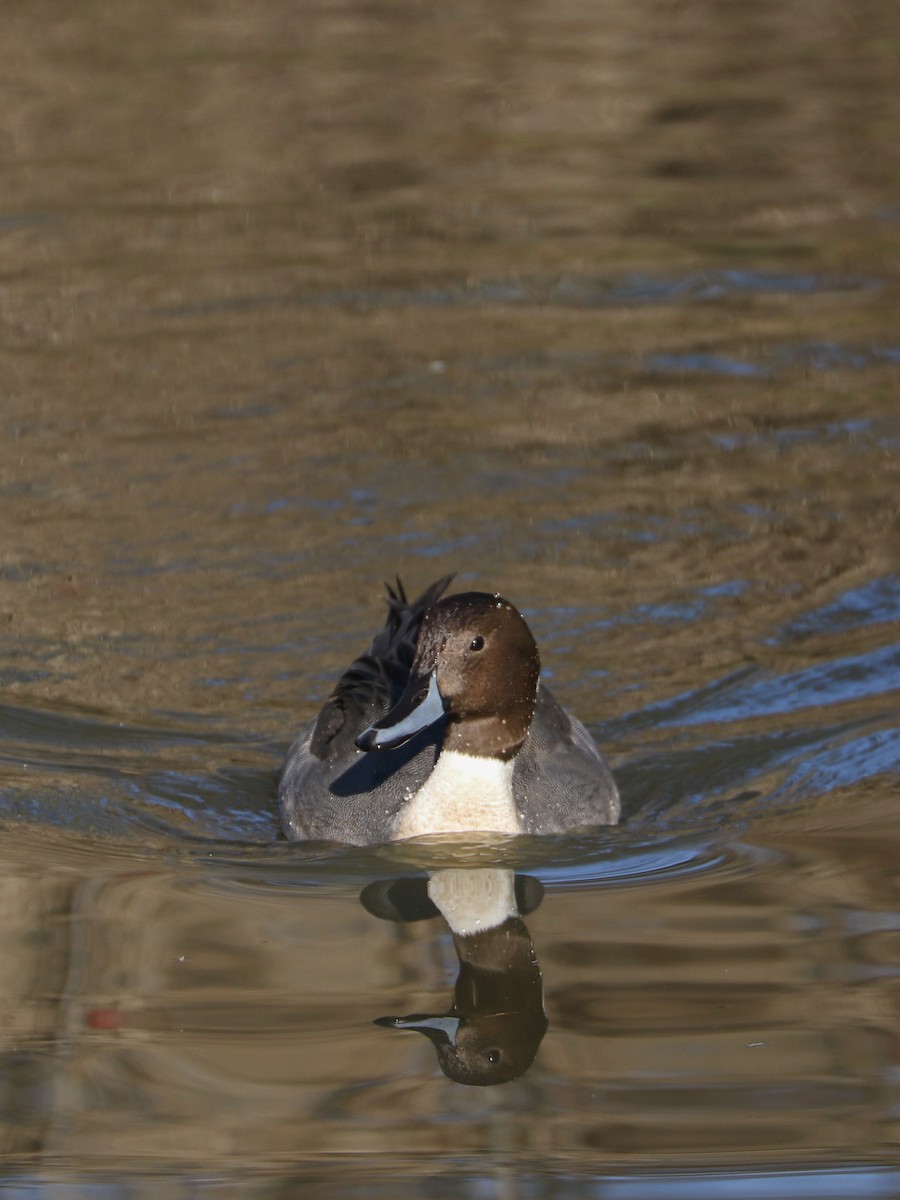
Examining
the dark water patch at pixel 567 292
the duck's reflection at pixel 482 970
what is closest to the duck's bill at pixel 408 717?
the duck's reflection at pixel 482 970

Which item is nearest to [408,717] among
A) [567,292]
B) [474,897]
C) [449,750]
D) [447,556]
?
[449,750]

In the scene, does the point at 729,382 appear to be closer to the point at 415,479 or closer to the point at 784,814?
the point at 415,479

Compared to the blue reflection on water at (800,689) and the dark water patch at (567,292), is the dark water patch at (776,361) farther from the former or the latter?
the blue reflection on water at (800,689)

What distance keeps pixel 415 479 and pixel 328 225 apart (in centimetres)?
426

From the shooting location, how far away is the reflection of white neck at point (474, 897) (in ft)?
19.9

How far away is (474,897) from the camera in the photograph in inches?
247

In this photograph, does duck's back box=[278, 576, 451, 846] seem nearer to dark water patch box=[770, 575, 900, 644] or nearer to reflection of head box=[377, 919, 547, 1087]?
reflection of head box=[377, 919, 547, 1087]

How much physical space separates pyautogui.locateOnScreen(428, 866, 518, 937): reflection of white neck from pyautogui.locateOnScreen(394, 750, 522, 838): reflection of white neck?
19 centimetres

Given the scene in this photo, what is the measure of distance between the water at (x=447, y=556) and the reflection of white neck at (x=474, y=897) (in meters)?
0.09

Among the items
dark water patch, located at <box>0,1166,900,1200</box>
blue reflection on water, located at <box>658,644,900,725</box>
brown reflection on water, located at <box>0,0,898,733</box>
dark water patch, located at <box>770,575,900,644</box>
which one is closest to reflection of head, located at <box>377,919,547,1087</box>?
dark water patch, located at <box>0,1166,900,1200</box>

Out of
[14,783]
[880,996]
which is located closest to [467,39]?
[14,783]

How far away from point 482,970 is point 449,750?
1.12 meters

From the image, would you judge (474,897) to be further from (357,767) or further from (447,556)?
(447,556)

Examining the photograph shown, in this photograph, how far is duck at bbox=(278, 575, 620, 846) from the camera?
6391 mm
